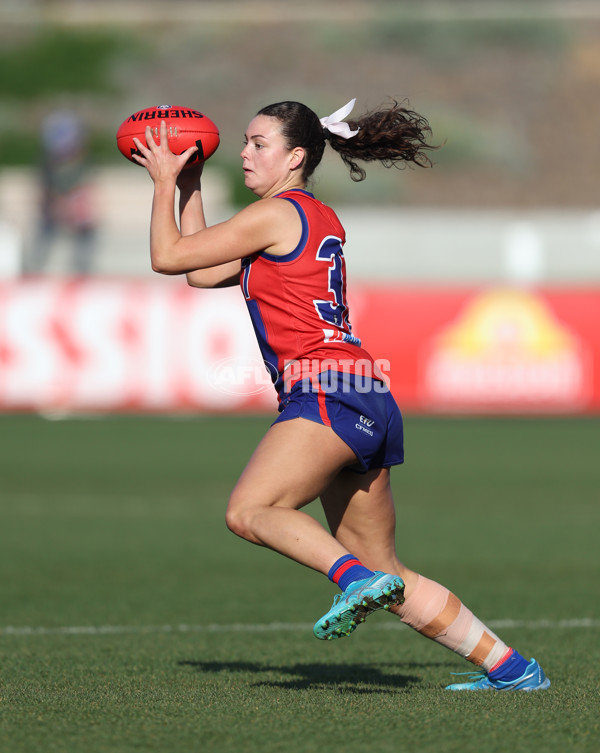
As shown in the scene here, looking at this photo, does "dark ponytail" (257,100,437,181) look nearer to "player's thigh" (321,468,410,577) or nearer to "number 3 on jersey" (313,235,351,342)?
"number 3 on jersey" (313,235,351,342)

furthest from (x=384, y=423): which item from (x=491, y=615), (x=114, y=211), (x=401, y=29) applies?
(x=401, y=29)

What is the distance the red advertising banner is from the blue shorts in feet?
44.4

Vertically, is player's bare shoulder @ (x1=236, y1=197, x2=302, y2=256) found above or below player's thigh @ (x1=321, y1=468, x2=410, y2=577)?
above

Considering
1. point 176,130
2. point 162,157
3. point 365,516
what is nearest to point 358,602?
point 365,516

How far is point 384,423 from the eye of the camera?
4.83 meters

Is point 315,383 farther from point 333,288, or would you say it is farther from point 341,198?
point 341,198

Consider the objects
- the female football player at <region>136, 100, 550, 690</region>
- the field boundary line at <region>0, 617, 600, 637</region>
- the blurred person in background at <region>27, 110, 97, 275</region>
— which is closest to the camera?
the female football player at <region>136, 100, 550, 690</region>

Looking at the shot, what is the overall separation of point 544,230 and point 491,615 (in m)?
20.6

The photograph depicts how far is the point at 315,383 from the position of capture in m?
4.79

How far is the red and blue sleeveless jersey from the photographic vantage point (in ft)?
15.9

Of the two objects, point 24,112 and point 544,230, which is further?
point 24,112

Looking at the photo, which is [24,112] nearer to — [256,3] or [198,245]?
[256,3]

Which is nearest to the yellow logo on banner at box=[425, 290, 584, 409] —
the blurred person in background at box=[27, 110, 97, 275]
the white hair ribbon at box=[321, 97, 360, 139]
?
the blurred person in background at box=[27, 110, 97, 275]

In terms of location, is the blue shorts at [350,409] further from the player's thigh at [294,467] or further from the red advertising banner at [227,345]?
the red advertising banner at [227,345]
